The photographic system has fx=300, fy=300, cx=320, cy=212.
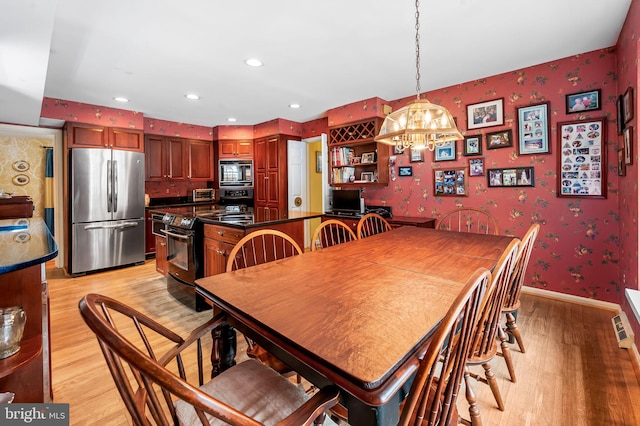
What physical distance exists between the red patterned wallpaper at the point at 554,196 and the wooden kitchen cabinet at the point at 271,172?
2709 mm

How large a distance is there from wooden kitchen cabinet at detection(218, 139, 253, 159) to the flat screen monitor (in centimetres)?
214

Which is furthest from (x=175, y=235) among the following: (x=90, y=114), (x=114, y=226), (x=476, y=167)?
(x=476, y=167)

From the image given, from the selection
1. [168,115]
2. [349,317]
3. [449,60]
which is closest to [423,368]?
[349,317]

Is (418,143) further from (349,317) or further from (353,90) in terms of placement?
(353,90)

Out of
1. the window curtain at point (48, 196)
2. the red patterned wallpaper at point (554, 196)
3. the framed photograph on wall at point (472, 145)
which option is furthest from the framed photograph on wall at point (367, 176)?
the window curtain at point (48, 196)

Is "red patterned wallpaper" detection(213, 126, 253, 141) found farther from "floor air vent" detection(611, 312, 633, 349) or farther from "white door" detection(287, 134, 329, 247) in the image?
"floor air vent" detection(611, 312, 633, 349)

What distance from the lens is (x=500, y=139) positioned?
329cm

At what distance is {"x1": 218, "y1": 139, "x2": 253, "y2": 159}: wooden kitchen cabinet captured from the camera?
5723mm

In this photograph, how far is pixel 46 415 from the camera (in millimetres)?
1169

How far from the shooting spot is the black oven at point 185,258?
2902 millimetres

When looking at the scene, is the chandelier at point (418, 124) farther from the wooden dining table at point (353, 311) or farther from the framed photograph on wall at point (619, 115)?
the framed photograph on wall at point (619, 115)

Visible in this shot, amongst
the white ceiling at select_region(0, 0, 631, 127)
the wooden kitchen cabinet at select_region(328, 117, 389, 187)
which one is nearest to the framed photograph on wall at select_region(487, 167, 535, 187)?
the white ceiling at select_region(0, 0, 631, 127)

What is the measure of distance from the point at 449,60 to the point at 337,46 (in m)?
1.15

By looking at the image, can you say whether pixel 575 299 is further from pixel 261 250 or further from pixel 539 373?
pixel 261 250
